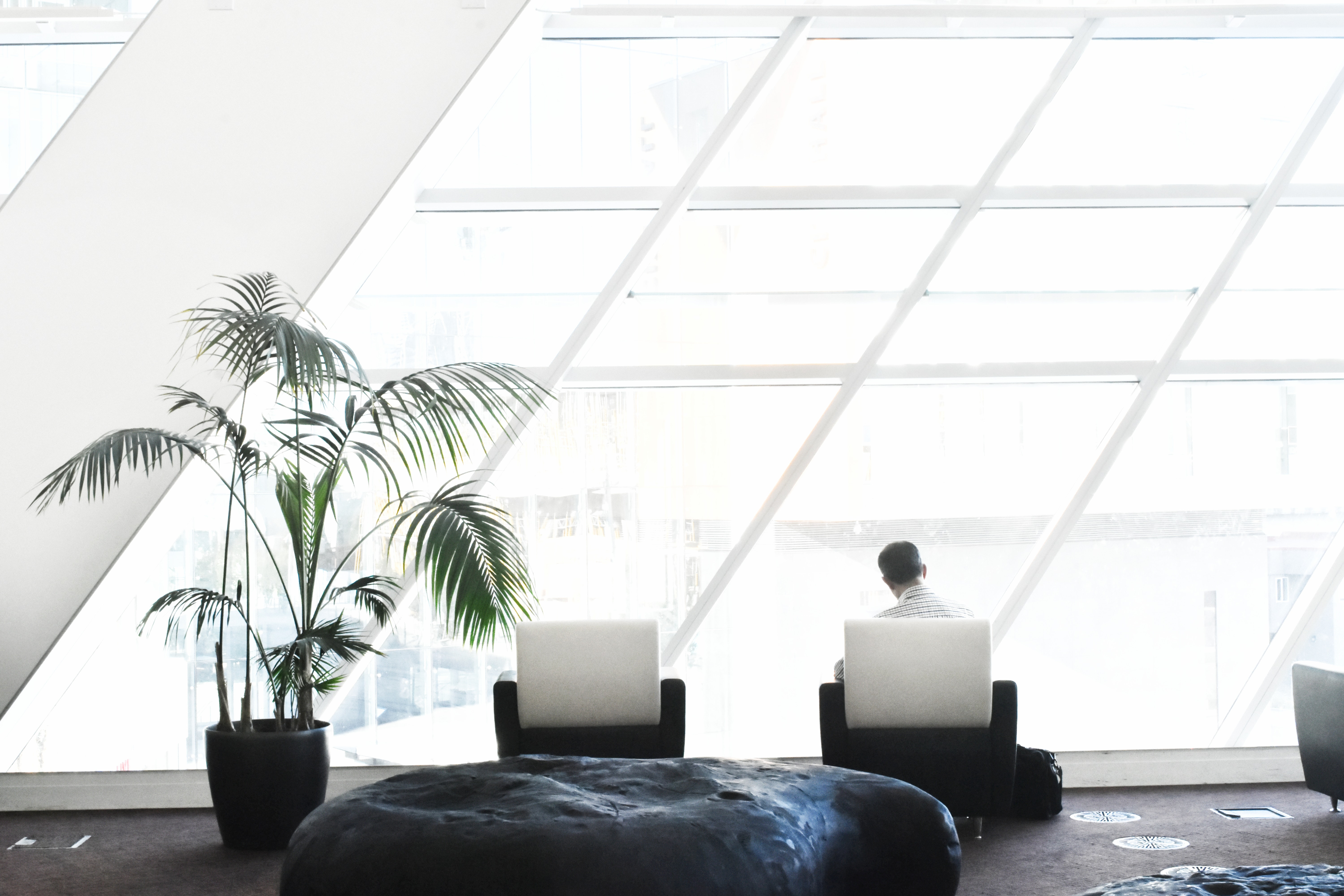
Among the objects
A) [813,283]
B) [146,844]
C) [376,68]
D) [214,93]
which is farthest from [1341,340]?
[146,844]

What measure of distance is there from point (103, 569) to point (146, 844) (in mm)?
1244

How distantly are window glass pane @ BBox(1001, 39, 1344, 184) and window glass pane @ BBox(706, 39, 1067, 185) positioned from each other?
238 millimetres

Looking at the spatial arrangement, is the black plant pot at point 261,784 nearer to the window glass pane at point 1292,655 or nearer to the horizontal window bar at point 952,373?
the horizontal window bar at point 952,373

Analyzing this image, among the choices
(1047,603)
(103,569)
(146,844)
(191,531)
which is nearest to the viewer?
(146,844)

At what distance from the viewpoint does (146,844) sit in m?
4.50

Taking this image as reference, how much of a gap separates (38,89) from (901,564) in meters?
4.88

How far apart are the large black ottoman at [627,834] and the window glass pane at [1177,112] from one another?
407cm

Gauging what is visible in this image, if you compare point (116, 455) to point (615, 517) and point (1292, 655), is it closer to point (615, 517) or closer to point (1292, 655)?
point (615, 517)

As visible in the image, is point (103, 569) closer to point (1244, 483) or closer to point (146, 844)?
point (146, 844)

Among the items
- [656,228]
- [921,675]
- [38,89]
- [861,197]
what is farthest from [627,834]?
[38,89]

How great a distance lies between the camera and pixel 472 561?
4.35 m

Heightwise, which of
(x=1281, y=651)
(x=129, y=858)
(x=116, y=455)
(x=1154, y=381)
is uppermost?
(x=1154, y=381)

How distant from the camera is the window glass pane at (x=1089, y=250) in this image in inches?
242

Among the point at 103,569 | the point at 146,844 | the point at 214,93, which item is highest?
the point at 214,93
